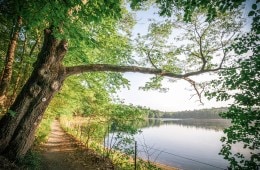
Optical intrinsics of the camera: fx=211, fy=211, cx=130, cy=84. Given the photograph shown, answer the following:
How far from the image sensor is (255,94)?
4.96 meters

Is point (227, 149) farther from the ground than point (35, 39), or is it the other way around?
point (35, 39)

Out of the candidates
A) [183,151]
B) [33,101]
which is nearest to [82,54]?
[33,101]

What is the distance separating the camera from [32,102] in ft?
21.2

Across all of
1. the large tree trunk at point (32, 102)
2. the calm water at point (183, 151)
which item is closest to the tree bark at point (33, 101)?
the large tree trunk at point (32, 102)

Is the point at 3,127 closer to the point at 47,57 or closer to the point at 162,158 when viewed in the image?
the point at 47,57

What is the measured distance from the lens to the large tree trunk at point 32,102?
245 inches

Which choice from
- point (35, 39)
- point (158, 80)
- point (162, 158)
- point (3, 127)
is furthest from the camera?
point (162, 158)

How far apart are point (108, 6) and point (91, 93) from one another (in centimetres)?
777

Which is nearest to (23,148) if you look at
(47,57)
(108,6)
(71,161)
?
(47,57)

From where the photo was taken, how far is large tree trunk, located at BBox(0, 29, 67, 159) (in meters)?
6.22

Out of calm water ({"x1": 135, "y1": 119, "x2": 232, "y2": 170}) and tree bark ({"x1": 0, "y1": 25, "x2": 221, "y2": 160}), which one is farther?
calm water ({"x1": 135, "y1": 119, "x2": 232, "y2": 170})

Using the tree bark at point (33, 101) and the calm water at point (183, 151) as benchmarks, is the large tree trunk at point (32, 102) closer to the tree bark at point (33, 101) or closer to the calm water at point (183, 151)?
the tree bark at point (33, 101)

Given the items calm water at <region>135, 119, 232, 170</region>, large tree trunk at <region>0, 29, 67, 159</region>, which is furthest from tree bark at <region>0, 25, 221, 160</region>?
calm water at <region>135, 119, 232, 170</region>

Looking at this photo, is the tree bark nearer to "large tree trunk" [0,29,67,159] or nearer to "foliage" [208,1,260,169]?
"large tree trunk" [0,29,67,159]
